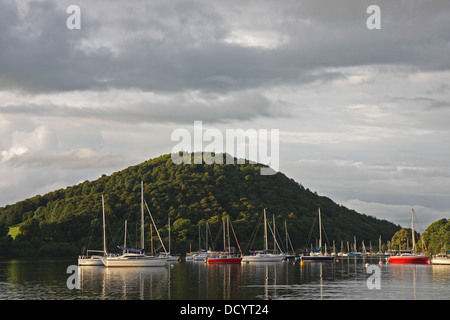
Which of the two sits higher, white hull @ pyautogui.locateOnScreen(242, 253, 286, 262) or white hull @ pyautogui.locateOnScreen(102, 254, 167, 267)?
white hull @ pyautogui.locateOnScreen(102, 254, 167, 267)

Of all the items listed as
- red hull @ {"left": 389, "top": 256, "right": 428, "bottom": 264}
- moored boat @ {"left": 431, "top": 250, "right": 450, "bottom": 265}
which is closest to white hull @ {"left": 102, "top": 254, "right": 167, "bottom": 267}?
red hull @ {"left": 389, "top": 256, "right": 428, "bottom": 264}

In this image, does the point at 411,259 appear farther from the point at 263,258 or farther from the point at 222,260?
the point at 222,260

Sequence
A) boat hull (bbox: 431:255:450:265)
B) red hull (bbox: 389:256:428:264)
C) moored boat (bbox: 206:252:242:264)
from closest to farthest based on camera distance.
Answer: boat hull (bbox: 431:255:450:265) → moored boat (bbox: 206:252:242:264) → red hull (bbox: 389:256:428:264)

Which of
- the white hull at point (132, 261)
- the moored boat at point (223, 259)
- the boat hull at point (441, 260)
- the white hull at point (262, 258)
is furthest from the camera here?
the white hull at point (262, 258)

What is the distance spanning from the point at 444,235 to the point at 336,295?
379 feet

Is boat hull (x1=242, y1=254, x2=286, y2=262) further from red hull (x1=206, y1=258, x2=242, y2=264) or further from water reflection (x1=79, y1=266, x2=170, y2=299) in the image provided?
water reflection (x1=79, y1=266, x2=170, y2=299)

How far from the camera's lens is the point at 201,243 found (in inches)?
7800

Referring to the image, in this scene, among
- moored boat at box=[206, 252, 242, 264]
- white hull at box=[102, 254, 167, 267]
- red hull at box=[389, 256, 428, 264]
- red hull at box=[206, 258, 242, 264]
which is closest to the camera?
white hull at box=[102, 254, 167, 267]

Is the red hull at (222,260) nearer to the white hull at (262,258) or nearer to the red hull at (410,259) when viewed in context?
the white hull at (262,258)

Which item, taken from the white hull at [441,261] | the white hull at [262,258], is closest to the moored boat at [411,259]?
the white hull at [441,261]
